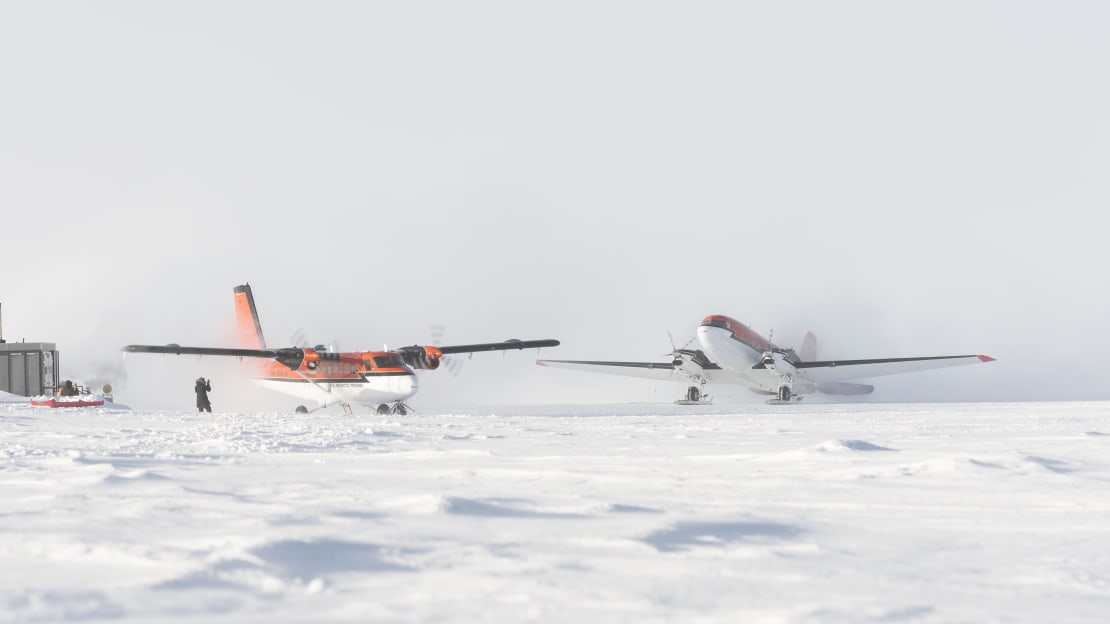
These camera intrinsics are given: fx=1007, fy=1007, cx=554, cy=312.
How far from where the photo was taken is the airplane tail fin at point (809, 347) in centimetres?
6588

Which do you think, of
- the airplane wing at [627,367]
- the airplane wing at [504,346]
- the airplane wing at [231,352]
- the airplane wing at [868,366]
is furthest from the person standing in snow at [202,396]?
the airplane wing at [868,366]

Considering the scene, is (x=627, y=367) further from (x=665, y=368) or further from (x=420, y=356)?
(x=420, y=356)

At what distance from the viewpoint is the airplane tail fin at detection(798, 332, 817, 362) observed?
65875 mm

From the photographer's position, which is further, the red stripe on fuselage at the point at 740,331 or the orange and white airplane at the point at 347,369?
the red stripe on fuselage at the point at 740,331

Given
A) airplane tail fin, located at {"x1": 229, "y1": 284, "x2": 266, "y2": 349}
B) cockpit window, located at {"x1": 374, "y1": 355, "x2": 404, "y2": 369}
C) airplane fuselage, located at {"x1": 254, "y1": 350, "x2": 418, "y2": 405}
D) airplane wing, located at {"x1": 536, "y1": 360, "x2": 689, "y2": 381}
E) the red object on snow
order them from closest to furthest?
1. airplane fuselage, located at {"x1": 254, "y1": 350, "x2": 418, "y2": 405}
2. cockpit window, located at {"x1": 374, "y1": 355, "x2": 404, "y2": 369}
3. the red object on snow
4. airplane tail fin, located at {"x1": 229, "y1": 284, "x2": 266, "y2": 349}
5. airplane wing, located at {"x1": 536, "y1": 360, "x2": 689, "y2": 381}

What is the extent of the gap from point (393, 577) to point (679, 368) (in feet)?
159

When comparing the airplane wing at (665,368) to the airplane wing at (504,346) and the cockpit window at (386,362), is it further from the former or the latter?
the cockpit window at (386,362)

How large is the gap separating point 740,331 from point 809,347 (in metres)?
17.9

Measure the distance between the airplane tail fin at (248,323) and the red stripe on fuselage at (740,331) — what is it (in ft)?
70.8

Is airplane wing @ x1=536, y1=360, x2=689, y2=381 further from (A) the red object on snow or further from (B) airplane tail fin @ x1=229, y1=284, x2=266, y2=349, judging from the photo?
(A) the red object on snow

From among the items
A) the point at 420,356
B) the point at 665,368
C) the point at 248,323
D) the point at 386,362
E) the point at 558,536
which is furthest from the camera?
the point at 665,368

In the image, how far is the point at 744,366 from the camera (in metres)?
50.3

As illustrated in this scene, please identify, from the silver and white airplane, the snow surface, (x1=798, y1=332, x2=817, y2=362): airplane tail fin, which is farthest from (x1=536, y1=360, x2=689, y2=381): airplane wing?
the snow surface

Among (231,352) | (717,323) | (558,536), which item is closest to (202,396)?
(231,352)
